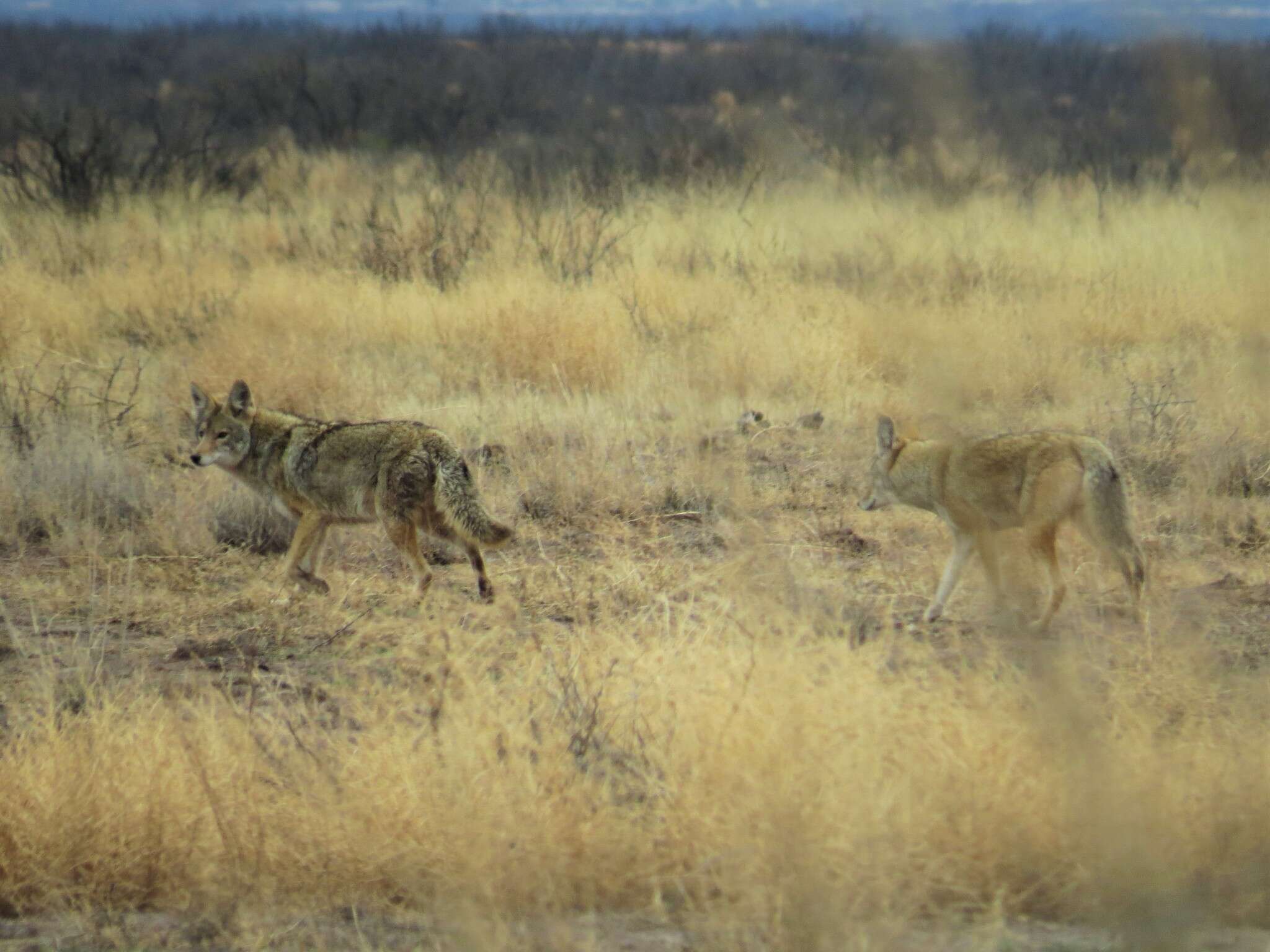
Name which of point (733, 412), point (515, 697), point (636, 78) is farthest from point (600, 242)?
point (636, 78)

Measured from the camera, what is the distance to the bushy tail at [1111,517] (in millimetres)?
5375

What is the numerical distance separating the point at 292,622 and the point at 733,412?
14.0ft

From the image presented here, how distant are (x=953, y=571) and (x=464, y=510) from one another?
2.05 meters

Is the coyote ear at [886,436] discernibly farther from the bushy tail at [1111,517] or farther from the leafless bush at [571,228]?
the leafless bush at [571,228]

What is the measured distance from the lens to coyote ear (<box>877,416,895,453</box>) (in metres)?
6.20

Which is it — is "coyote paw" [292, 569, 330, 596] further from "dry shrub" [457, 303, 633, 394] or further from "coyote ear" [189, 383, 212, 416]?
"dry shrub" [457, 303, 633, 394]

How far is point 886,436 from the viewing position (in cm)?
623

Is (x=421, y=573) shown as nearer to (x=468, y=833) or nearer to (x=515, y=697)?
(x=515, y=697)

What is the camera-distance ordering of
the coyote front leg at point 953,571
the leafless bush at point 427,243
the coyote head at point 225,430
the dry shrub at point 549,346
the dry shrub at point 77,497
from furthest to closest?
1. the leafless bush at point 427,243
2. the dry shrub at point 549,346
3. the dry shrub at point 77,497
4. the coyote head at point 225,430
5. the coyote front leg at point 953,571

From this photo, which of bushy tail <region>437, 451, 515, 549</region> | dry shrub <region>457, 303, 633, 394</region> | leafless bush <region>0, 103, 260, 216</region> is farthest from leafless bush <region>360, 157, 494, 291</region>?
bushy tail <region>437, 451, 515, 549</region>

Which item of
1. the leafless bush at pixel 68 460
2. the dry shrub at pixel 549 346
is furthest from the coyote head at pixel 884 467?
the dry shrub at pixel 549 346

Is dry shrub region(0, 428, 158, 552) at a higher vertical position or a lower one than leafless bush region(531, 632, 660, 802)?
lower

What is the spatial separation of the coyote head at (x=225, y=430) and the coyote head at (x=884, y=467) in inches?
116

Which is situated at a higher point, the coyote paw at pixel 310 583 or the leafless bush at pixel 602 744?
the leafless bush at pixel 602 744
